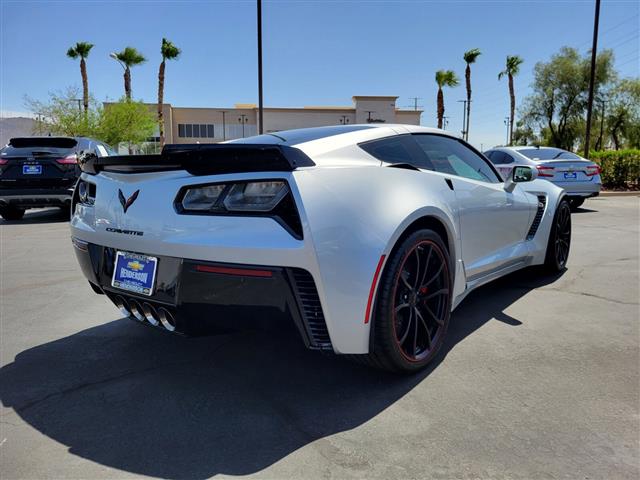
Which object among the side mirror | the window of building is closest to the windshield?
the side mirror

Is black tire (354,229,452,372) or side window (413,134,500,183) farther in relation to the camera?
side window (413,134,500,183)

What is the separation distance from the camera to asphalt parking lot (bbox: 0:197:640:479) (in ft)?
6.17

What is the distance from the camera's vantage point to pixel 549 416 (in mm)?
2227

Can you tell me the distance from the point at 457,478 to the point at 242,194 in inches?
55.0

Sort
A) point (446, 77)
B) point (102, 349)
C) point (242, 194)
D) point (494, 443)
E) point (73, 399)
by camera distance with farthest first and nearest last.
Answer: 1. point (446, 77)
2. point (102, 349)
3. point (73, 399)
4. point (242, 194)
5. point (494, 443)

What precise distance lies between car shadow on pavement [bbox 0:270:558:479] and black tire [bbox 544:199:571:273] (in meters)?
2.00

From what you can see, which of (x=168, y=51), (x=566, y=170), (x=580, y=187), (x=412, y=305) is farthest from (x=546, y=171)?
(x=168, y=51)

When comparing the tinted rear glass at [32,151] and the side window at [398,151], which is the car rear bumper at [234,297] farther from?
the tinted rear glass at [32,151]

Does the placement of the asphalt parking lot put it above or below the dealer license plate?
below

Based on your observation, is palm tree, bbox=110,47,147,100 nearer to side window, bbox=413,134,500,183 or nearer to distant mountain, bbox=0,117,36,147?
side window, bbox=413,134,500,183

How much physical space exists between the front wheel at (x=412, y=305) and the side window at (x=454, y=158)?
0.68 meters

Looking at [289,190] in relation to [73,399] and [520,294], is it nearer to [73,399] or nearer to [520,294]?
[73,399]

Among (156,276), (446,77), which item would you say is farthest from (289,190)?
(446,77)

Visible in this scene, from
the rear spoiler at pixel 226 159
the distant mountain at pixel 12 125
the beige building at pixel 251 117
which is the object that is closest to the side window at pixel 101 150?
the rear spoiler at pixel 226 159
